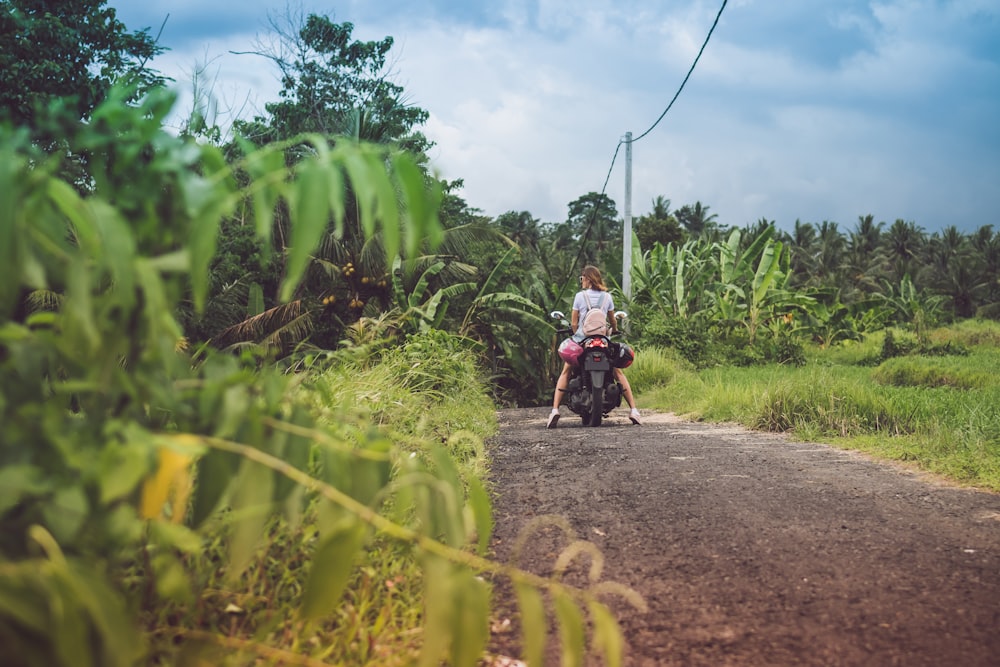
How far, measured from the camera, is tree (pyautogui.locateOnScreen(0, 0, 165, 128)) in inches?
704

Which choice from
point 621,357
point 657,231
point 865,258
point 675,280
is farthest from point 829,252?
point 621,357

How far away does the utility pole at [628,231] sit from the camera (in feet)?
62.3

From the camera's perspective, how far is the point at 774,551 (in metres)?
3.51

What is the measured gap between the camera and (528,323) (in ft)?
63.0

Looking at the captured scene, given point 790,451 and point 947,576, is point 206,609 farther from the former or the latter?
point 790,451

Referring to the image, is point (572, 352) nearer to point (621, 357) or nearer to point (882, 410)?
point (621, 357)

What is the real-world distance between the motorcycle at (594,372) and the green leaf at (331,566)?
27.1 feet

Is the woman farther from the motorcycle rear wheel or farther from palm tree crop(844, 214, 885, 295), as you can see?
palm tree crop(844, 214, 885, 295)

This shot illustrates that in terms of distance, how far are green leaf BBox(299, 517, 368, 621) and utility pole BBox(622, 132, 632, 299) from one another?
702 inches

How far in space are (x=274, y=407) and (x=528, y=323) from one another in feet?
58.0

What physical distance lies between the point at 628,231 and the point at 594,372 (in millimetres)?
10328

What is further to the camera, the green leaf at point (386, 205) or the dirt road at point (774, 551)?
the dirt road at point (774, 551)

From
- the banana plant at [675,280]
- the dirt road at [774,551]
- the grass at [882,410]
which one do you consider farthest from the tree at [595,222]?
the dirt road at [774,551]

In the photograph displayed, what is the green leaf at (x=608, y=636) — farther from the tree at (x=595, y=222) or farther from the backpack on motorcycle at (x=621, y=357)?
the tree at (x=595, y=222)
